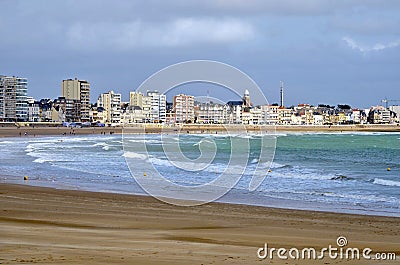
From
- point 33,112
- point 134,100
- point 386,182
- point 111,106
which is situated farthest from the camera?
point 111,106

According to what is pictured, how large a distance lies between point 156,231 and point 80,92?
161794mm

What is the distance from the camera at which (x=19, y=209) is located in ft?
35.8

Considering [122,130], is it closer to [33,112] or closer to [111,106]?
[33,112]

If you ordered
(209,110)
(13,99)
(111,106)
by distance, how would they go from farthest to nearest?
(111,106) → (13,99) → (209,110)

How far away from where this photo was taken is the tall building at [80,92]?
160m

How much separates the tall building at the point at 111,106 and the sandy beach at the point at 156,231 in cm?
14775

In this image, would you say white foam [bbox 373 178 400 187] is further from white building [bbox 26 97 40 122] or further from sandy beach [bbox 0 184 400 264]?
white building [bbox 26 97 40 122]

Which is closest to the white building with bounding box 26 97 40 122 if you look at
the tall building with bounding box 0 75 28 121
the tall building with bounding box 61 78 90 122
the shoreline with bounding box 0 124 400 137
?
the tall building with bounding box 0 75 28 121

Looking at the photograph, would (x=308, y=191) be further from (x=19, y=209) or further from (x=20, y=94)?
(x=20, y=94)

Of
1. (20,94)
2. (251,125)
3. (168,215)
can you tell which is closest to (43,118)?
(20,94)

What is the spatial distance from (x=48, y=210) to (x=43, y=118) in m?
149

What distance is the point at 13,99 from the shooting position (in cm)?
14950

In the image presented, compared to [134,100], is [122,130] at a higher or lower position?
lower

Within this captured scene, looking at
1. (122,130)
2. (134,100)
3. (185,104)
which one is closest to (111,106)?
(134,100)
